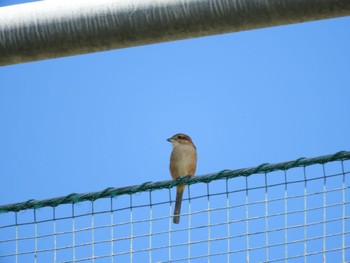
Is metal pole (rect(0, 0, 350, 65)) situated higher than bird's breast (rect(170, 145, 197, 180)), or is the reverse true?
bird's breast (rect(170, 145, 197, 180))

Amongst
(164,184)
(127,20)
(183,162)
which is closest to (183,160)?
(183,162)

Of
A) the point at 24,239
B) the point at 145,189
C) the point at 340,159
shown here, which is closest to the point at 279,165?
the point at 340,159

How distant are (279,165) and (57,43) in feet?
5.89

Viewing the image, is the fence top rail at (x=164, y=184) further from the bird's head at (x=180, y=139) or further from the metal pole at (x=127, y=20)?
the bird's head at (x=180, y=139)

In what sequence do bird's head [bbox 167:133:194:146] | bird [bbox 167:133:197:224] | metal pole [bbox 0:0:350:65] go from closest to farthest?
metal pole [bbox 0:0:350:65] < bird [bbox 167:133:197:224] < bird's head [bbox 167:133:194:146]

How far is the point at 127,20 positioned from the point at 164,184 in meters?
1.95

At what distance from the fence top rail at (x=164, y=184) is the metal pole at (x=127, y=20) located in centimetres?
160

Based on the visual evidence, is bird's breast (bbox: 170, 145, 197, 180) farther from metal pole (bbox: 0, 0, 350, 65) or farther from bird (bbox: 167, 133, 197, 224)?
metal pole (bbox: 0, 0, 350, 65)

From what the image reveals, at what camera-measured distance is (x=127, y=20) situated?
2260 millimetres

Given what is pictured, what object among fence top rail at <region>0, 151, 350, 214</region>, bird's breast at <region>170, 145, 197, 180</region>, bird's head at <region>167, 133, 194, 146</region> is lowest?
fence top rail at <region>0, 151, 350, 214</region>

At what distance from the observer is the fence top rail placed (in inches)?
147

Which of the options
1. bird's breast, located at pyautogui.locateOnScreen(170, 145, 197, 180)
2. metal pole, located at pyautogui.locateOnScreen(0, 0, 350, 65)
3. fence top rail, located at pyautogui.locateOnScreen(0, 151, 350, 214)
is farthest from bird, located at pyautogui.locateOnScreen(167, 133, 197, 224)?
metal pole, located at pyautogui.locateOnScreen(0, 0, 350, 65)

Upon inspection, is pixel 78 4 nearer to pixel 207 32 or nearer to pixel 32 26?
pixel 32 26

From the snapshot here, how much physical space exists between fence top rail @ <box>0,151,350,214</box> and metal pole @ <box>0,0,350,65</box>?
160cm
